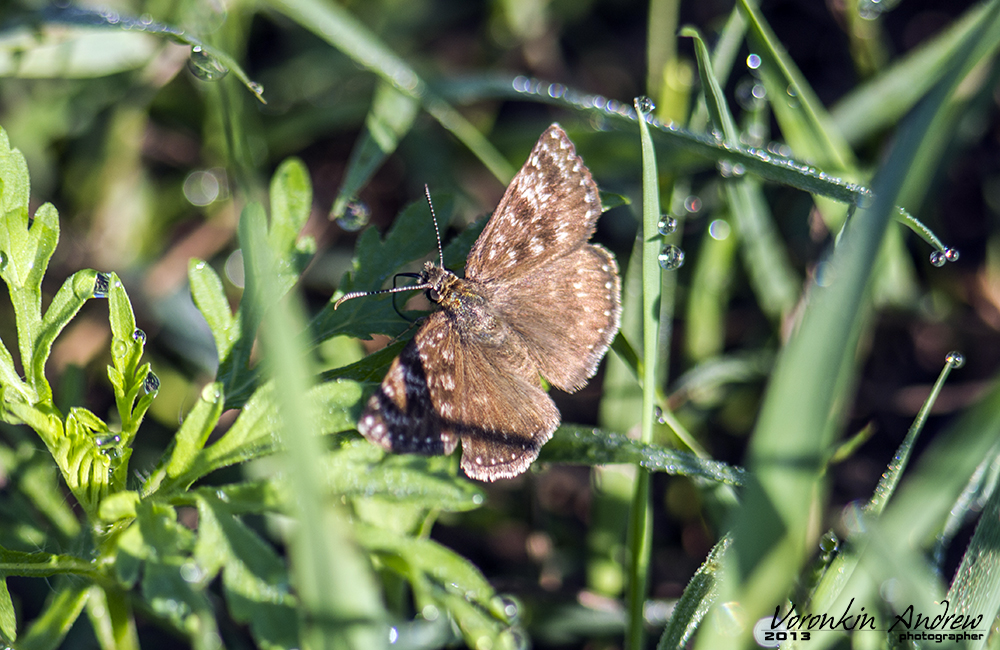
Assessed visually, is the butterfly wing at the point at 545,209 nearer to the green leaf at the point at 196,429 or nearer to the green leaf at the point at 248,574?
the green leaf at the point at 196,429

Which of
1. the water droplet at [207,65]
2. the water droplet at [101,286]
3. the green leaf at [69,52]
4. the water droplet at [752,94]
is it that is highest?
the water droplet at [752,94]

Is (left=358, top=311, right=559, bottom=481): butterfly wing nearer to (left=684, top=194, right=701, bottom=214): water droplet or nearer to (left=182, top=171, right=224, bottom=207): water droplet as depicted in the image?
(left=684, top=194, right=701, bottom=214): water droplet

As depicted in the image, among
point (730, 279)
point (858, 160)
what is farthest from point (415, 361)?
point (858, 160)

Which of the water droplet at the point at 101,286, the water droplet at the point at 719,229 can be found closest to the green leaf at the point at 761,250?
the water droplet at the point at 719,229

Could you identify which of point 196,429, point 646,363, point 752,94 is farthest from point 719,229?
point 196,429

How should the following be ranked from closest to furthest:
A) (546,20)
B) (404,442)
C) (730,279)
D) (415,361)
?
(404,442), (415,361), (730,279), (546,20)

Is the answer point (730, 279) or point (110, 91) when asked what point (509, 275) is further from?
point (110, 91)
